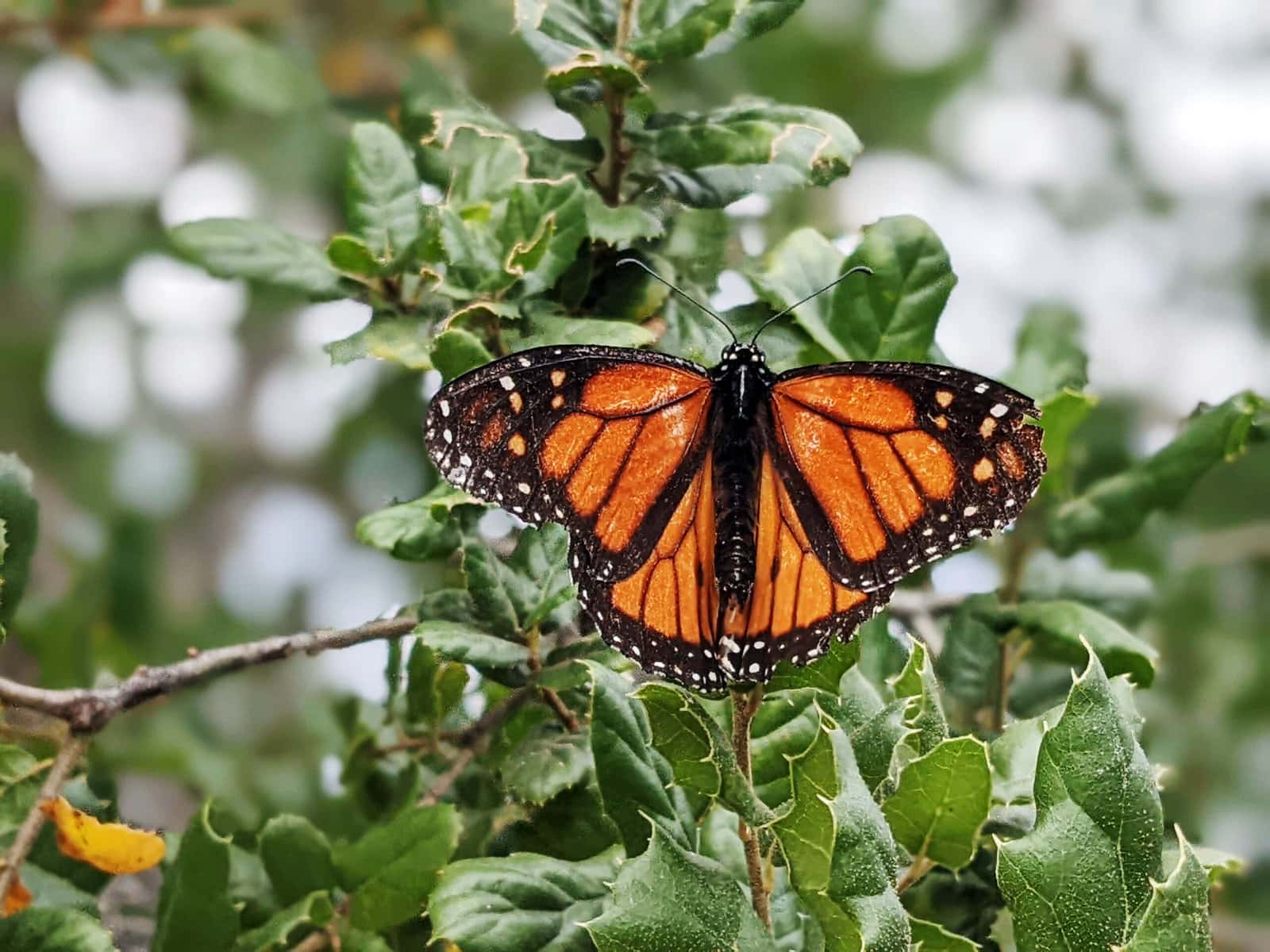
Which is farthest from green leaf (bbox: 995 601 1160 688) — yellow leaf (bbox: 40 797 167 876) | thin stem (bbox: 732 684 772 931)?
yellow leaf (bbox: 40 797 167 876)

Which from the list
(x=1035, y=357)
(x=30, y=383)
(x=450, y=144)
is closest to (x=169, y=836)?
(x=450, y=144)

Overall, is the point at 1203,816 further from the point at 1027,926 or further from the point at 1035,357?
the point at 1027,926

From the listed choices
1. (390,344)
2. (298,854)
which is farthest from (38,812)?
(390,344)

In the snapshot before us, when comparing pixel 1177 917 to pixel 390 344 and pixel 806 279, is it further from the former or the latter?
pixel 390 344

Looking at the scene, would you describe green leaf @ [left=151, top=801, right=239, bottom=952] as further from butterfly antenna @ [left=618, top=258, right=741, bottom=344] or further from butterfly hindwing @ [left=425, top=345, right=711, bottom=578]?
butterfly antenna @ [left=618, top=258, right=741, bottom=344]

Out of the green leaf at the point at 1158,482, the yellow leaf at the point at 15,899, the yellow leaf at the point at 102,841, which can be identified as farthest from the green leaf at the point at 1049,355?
the yellow leaf at the point at 15,899

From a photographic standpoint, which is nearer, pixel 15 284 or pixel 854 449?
pixel 854 449
